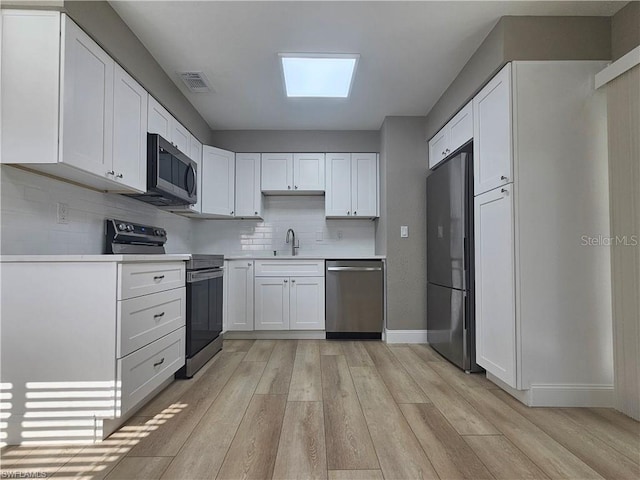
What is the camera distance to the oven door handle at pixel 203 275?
2762 mm

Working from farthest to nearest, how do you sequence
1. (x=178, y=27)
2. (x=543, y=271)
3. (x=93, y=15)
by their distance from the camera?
1. (x=178, y=27)
2. (x=543, y=271)
3. (x=93, y=15)

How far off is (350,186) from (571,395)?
9.36 feet

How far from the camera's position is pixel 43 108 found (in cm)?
177

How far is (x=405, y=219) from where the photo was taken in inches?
153

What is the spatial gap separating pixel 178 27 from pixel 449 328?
2.98m

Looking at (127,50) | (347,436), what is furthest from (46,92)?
(347,436)

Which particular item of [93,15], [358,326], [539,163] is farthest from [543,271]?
[93,15]

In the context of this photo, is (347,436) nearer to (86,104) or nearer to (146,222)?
(86,104)

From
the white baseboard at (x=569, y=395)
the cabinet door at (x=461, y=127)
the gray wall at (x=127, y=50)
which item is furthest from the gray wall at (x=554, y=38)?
the gray wall at (x=127, y=50)

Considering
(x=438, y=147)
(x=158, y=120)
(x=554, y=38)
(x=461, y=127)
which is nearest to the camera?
(x=554, y=38)

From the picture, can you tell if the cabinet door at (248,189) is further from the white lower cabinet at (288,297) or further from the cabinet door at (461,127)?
the cabinet door at (461,127)

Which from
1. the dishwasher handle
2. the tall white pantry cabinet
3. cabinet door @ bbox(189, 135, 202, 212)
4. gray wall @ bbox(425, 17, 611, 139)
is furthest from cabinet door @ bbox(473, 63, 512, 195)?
cabinet door @ bbox(189, 135, 202, 212)

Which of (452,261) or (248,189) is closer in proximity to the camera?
(452,261)

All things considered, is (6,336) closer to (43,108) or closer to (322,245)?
(43,108)
